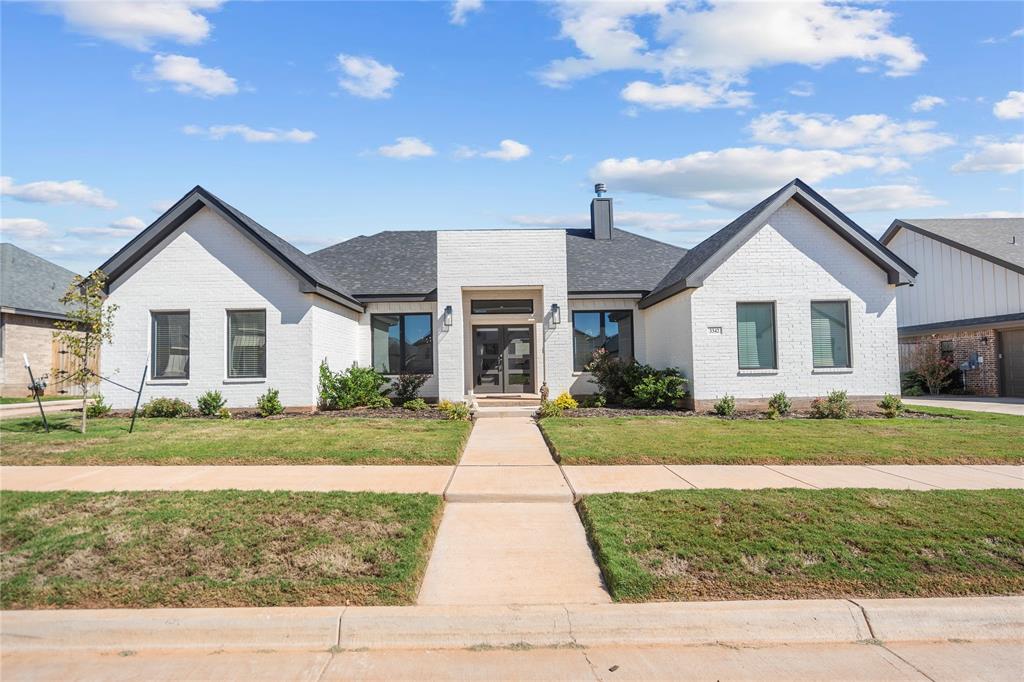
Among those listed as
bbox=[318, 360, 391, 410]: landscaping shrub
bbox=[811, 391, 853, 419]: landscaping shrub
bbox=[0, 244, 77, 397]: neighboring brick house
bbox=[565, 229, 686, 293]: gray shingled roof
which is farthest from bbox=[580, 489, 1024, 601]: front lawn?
bbox=[0, 244, 77, 397]: neighboring brick house

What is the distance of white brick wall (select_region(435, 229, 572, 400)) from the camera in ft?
58.2

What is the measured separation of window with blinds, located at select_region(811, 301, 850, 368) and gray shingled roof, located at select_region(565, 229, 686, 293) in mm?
4849

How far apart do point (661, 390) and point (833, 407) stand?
3.88 m

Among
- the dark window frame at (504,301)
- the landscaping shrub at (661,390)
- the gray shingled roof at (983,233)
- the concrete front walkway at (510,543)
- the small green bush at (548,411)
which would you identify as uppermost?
the gray shingled roof at (983,233)

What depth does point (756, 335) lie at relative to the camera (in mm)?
15953

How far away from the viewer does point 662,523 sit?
588 centimetres

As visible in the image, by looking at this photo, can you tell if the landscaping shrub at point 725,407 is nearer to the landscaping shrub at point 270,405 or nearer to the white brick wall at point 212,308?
the white brick wall at point 212,308

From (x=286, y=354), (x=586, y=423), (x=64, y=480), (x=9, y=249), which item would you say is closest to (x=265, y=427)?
(x=286, y=354)

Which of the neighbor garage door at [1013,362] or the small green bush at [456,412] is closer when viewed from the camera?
the small green bush at [456,412]

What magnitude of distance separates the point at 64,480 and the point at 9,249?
86.4 ft

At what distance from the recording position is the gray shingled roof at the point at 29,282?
78.6 feet

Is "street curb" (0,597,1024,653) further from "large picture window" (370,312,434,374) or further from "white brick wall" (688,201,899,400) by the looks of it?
"large picture window" (370,312,434,374)

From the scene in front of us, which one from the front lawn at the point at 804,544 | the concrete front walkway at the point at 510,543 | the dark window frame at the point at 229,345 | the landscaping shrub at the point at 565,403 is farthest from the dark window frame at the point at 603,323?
the front lawn at the point at 804,544

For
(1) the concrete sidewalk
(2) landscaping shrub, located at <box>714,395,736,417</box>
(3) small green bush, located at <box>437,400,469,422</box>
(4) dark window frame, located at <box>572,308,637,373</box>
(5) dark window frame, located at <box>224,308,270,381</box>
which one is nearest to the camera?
(1) the concrete sidewalk
